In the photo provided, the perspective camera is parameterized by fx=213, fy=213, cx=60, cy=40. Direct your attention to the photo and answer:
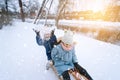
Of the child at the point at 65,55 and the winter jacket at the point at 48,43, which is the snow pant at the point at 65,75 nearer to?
the child at the point at 65,55

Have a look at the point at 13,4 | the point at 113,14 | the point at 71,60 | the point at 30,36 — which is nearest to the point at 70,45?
the point at 71,60

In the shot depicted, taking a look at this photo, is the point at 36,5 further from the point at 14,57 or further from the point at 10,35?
the point at 14,57

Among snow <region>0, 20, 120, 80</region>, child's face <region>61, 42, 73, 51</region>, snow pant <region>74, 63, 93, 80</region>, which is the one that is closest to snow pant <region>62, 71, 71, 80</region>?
snow pant <region>74, 63, 93, 80</region>

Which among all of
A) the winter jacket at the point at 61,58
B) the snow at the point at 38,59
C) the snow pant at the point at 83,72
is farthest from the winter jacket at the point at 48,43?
the snow pant at the point at 83,72

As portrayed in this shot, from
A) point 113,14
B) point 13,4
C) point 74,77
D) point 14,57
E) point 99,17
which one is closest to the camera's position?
point 74,77

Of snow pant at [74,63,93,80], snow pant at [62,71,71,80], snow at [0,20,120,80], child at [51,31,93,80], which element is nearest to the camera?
snow pant at [62,71,71,80]

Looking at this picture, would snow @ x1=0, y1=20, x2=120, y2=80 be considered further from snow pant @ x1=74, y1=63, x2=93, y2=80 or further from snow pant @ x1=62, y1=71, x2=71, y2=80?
snow pant @ x1=62, y1=71, x2=71, y2=80

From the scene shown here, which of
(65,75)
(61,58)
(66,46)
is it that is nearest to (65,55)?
(61,58)

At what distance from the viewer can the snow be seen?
6266 mm

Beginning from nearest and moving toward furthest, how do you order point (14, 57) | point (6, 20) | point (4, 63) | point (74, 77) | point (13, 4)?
point (74, 77)
point (4, 63)
point (14, 57)
point (6, 20)
point (13, 4)

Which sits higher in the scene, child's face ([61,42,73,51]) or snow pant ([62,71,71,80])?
child's face ([61,42,73,51])

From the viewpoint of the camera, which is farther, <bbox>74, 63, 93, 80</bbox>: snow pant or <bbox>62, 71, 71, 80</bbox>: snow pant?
<bbox>74, 63, 93, 80</bbox>: snow pant

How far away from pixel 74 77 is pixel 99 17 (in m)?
22.8

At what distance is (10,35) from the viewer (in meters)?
10.4
